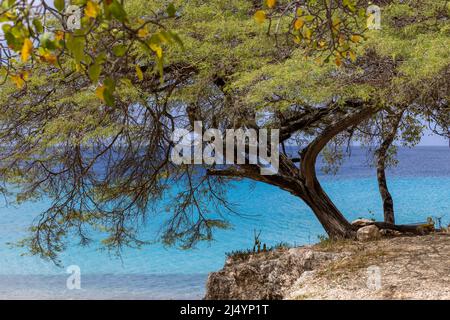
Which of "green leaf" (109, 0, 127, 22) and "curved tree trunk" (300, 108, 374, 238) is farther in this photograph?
"curved tree trunk" (300, 108, 374, 238)

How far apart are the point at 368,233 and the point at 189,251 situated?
9217mm

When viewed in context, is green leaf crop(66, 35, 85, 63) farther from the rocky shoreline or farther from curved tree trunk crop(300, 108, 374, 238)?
curved tree trunk crop(300, 108, 374, 238)

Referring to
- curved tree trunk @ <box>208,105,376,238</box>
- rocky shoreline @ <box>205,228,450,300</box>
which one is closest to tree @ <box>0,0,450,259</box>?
curved tree trunk @ <box>208,105,376,238</box>

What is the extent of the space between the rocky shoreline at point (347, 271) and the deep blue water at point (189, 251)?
193 centimetres

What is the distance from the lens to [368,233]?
923 centimetres

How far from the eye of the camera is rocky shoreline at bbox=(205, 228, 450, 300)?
6188 mm

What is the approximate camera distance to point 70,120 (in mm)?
8086

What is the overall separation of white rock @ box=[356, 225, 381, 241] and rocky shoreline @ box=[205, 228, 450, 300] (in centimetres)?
1

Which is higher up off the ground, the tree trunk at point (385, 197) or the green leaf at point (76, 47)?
the tree trunk at point (385, 197)

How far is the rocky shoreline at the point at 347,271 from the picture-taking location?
6.19 meters

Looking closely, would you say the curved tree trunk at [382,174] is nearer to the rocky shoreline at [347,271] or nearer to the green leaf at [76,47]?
the rocky shoreline at [347,271]

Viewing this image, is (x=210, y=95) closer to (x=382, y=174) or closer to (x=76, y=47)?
(x=382, y=174)

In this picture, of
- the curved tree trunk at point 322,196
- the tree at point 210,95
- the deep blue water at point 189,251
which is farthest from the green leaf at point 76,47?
the deep blue water at point 189,251
